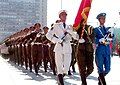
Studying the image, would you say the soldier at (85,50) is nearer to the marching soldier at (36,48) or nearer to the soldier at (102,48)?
the soldier at (102,48)

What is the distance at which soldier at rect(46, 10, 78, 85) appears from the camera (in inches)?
441

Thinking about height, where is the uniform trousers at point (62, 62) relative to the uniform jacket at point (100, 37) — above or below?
below

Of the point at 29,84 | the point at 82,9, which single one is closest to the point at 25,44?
the point at 29,84

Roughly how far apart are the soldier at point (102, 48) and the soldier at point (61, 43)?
0.72m

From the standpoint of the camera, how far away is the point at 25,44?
19.7m

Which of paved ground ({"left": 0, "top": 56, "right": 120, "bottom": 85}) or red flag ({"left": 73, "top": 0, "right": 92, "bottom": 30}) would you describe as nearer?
red flag ({"left": 73, "top": 0, "right": 92, "bottom": 30})

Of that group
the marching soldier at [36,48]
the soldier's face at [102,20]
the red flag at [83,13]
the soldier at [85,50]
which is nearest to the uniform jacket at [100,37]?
the soldier's face at [102,20]

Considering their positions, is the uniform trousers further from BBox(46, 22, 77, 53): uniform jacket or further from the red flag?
the red flag

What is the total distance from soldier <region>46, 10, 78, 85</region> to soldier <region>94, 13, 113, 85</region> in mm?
722

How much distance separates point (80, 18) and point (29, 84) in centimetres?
301

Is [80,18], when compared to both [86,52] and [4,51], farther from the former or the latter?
[4,51]

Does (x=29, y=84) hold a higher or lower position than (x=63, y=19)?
lower

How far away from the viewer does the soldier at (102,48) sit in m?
10.7

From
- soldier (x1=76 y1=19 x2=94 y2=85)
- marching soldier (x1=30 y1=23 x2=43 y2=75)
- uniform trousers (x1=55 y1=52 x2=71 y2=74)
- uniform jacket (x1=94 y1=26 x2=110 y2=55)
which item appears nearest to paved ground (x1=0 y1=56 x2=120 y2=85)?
marching soldier (x1=30 y1=23 x2=43 y2=75)
